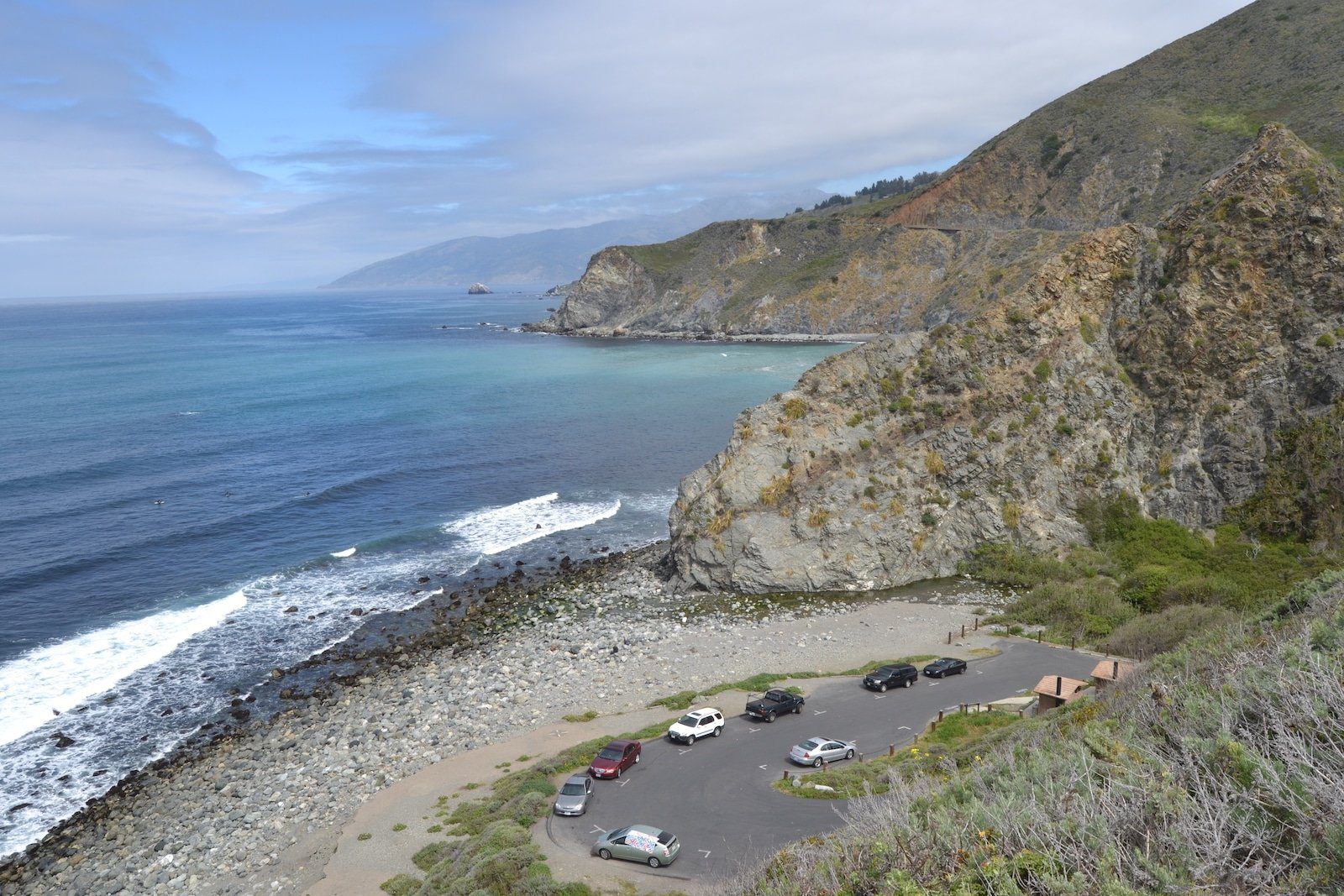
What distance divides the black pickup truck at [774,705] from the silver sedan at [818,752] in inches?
116

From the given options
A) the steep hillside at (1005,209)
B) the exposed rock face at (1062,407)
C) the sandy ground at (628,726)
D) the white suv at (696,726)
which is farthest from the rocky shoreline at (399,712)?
the steep hillside at (1005,209)

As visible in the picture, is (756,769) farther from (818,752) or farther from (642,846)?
(642,846)

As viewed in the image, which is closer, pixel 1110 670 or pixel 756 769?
pixel 756 769

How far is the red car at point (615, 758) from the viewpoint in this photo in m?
22.4

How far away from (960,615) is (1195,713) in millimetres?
26862

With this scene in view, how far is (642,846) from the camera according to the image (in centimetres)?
1769

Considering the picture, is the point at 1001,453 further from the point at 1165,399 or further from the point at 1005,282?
the point at 1005,282

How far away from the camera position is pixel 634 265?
17750cm

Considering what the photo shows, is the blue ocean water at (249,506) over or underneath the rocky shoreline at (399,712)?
over

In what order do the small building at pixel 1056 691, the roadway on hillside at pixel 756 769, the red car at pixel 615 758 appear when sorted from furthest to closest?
1. the small building at pixel 1056 691
2. the red car at pixel 615 758
3. the roadway on hillside at pixel 756 769

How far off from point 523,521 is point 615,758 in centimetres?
3392

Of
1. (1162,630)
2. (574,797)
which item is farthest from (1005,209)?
(574,797)

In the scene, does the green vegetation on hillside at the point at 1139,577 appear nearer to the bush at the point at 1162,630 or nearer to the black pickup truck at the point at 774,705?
the bush at the point at 1162,630

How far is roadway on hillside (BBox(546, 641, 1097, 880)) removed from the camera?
18.5 m
